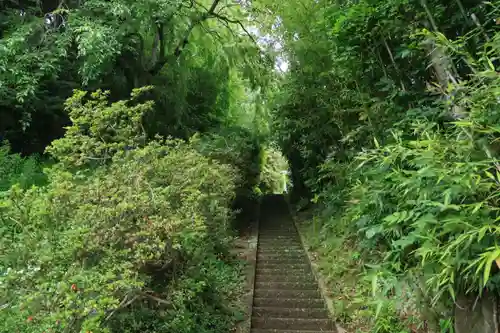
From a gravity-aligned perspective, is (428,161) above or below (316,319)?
above

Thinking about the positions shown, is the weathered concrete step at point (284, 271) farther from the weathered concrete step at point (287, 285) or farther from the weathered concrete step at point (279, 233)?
the weathered concrete step at point (279, 233)

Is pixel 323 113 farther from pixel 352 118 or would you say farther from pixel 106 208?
pixel 106 208

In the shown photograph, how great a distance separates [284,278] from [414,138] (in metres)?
3.95

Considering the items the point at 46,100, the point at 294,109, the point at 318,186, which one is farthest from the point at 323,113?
the point at 46,100

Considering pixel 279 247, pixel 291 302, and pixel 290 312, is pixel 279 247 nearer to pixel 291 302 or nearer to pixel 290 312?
pixel 291 302

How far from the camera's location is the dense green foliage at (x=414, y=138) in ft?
8.82

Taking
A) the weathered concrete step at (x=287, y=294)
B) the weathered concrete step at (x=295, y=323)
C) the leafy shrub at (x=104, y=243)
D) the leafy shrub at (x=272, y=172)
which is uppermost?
the leafy shrub at (x=272, y=172)

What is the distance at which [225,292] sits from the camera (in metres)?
6.14

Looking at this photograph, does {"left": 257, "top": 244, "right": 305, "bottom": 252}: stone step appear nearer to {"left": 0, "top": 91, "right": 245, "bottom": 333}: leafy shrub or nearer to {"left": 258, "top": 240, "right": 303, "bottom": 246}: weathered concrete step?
{"left": 258, "top": 240, "right": 303, "bottom": 246}: weathered concrete step

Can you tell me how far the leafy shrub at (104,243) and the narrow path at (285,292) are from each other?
1.30 metres

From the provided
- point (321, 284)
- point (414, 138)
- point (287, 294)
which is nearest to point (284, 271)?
point (287, 294)

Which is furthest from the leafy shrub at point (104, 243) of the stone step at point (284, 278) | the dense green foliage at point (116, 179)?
the stone step at point (284, 278)

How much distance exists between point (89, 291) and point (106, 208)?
0.76 metres

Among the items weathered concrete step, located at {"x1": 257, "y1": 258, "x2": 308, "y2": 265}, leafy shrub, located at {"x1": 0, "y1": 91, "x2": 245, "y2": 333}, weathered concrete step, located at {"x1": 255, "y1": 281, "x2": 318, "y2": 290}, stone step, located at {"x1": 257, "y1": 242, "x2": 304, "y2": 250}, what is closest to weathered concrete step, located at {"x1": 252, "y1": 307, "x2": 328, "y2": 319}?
weathered concrete step, located at {"x1": 255, "y1": 281, "x2": 318, "y2": 290}
